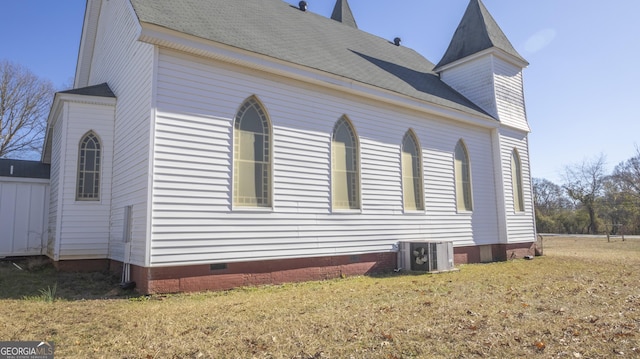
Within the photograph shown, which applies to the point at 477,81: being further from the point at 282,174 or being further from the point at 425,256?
the point at 282,174

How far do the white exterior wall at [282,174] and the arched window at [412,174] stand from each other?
0.28 meters

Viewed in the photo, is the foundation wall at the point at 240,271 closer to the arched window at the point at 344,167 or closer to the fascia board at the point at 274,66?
the arched window at the point at 344,167

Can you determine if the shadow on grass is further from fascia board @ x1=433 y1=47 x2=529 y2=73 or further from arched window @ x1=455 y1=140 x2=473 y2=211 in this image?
fascia board @ x1=433 y1=47 x2=529 y2=73

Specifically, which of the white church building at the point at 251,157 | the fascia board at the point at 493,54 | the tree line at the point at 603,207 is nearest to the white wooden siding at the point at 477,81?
the fascia board at the point at 493,54

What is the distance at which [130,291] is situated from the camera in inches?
361

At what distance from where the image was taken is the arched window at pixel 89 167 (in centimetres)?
1166

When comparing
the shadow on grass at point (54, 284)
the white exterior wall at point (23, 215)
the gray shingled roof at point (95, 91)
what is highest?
the gray shingled roof at point (95, 91)

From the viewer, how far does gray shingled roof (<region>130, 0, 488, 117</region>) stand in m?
10.2

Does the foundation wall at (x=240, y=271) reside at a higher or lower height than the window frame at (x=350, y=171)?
lower

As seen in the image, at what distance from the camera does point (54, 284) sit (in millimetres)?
9570

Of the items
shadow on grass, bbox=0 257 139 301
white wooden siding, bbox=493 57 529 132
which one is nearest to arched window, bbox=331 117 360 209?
shadow on grass, bbox=0 257 139 301

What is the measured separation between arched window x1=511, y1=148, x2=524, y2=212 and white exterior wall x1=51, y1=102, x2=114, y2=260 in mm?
15857

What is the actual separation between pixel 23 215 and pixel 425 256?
13.4 meters

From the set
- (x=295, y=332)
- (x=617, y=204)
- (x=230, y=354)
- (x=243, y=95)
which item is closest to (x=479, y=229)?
(x=243, y=95)
